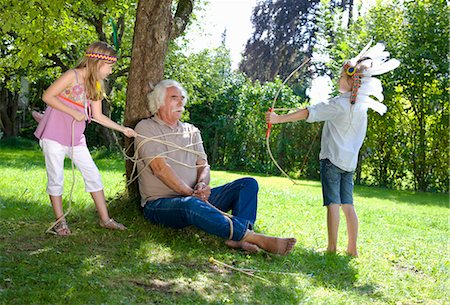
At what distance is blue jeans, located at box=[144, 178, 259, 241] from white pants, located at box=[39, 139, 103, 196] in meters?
0.44

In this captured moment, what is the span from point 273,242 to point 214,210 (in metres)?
0.50

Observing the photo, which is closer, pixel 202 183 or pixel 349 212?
pixel 202 183

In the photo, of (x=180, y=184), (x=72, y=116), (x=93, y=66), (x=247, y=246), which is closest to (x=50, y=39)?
(x=93, y=66)

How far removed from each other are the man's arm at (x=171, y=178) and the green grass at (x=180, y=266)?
38 centimetres

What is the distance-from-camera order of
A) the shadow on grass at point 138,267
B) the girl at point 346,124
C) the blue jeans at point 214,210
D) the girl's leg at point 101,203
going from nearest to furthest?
the shadow on grass at point 138,267, the blue jeans at point 214,210, the girl's leg at point 101,203, the girl at point 346,124

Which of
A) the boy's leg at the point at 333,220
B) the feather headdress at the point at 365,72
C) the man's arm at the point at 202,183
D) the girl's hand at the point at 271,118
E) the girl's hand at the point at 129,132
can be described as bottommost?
the boy's leg at the point at 333,220

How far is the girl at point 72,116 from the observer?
401 cm

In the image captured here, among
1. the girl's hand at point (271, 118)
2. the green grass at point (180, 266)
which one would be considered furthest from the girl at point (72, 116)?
the girl's hand at point (271, 118)

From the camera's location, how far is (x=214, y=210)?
12.8ft

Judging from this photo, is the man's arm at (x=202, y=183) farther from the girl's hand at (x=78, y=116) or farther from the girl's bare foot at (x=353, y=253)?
the girl's bare foot at (x=353, y=253)

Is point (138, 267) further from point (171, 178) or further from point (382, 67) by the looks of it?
point (382, 67)

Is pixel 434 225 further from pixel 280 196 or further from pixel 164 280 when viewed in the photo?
pixel 164 280

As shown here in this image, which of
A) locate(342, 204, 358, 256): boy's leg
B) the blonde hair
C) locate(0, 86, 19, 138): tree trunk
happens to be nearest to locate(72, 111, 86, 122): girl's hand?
the blonde hair

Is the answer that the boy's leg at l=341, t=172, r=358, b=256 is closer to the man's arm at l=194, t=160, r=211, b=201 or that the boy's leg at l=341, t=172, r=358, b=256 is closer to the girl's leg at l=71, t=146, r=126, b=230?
the man's arm at l=194, t=160, r=211, b=201
